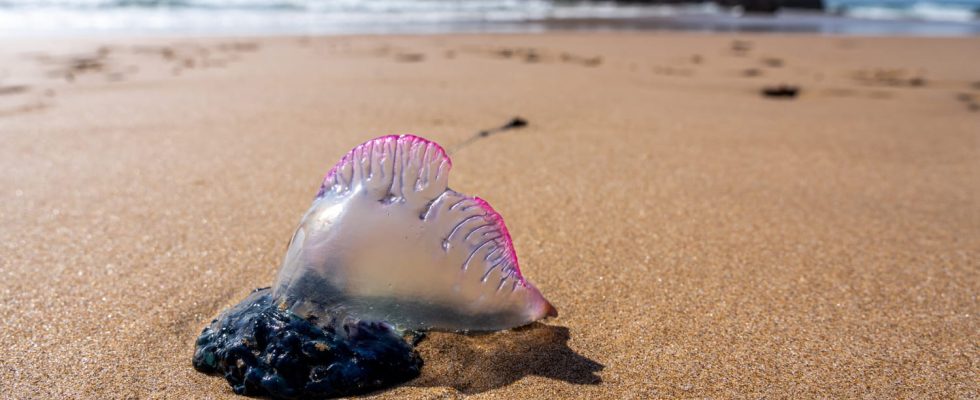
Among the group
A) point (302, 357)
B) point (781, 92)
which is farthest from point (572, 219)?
point (781, 92)

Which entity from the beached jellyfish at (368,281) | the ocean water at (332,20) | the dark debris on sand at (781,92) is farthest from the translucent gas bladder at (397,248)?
the ocean water at (332,20)

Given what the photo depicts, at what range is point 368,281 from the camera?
1.21m

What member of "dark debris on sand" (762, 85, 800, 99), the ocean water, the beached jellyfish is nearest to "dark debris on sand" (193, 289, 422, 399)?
the beached jellyfish

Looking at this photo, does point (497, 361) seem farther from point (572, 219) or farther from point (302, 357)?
point (572, 219)

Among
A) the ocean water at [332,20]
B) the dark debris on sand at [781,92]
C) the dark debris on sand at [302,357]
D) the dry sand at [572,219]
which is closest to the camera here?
the dark debris on sand at [302,357]

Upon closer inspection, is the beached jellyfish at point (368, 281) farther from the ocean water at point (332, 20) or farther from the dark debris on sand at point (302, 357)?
the ocean water at point (332, 20)

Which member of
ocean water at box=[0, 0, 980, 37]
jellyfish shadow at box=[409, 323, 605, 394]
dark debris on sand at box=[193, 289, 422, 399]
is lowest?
jellyfish shadow at box=[409, 323, 605, 394]

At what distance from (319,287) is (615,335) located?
54 centimetres

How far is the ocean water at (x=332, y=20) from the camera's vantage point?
7914 millimetres

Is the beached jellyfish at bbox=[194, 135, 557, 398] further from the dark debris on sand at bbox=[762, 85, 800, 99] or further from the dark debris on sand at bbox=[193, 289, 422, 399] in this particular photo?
the dark debris on sand at bbox=[762, 85, 800, 99]

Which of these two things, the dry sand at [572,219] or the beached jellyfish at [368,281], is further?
the dry sand at [572,219]

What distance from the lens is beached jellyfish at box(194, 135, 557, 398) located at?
1.17 meters

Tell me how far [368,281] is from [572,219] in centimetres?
91

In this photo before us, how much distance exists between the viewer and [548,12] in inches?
467
